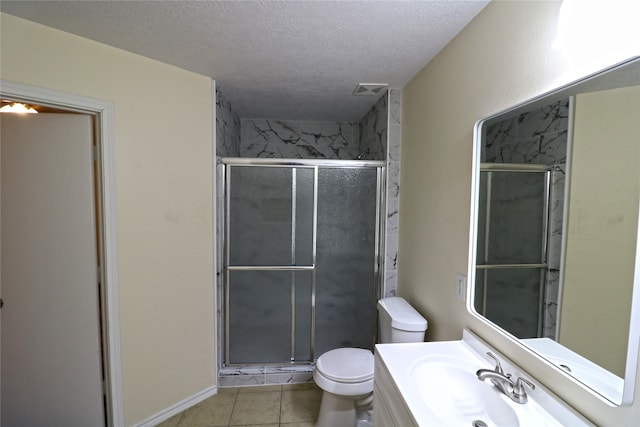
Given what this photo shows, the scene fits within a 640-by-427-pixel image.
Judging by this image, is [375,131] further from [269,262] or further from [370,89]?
[269,262]

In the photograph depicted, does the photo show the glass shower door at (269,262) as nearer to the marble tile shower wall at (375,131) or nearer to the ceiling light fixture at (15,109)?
the marble tile shower wall at (375,131)

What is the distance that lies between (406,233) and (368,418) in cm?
127

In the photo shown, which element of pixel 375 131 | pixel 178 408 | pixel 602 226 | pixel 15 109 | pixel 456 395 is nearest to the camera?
pixel 602 226

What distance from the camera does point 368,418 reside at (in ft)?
6.18

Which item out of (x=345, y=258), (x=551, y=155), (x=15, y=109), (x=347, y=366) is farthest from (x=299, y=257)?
(x=15, y=109)

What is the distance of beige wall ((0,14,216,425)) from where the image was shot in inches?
65.1

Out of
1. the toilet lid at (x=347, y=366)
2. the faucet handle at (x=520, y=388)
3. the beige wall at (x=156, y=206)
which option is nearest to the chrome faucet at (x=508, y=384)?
the faucet handle at (x=520, y=388)

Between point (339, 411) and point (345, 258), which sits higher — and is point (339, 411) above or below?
below

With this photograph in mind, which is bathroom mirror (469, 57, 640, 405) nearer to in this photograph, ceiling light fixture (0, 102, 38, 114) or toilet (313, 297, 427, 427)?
toilet (313, 297, 427, 427)

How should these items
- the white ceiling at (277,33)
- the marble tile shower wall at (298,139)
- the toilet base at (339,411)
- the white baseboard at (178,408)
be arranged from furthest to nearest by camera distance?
the marble tile shower wall at (298,139)
the white baseboard at (178,408)
the toilet base at (339,411)
the white ceiling at (277,33)

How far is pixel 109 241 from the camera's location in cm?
173

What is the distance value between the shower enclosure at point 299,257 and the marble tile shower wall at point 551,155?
137cm

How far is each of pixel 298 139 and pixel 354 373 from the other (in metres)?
2.55

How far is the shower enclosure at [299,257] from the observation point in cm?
242
